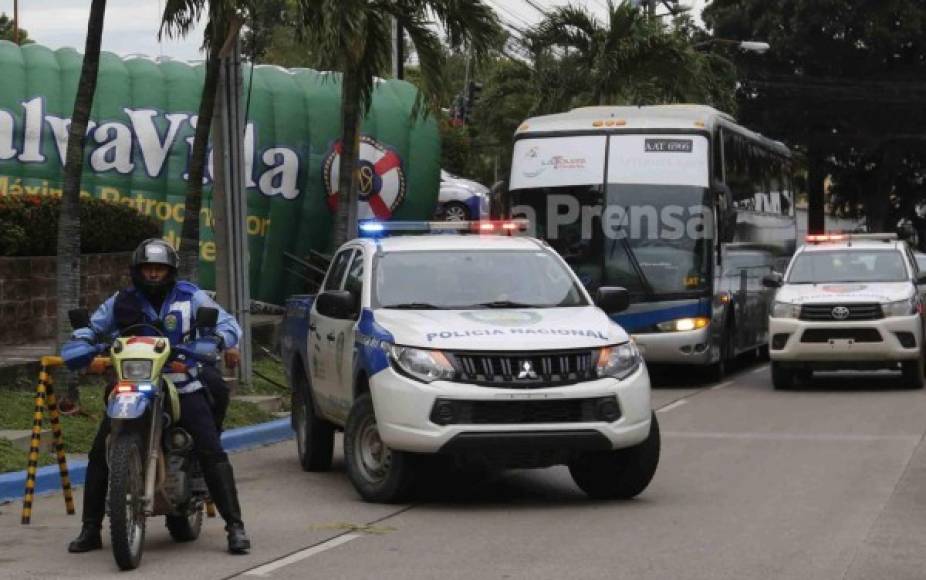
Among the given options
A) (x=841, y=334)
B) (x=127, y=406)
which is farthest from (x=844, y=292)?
(x=127, y=406)

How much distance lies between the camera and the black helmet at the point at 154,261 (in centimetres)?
963

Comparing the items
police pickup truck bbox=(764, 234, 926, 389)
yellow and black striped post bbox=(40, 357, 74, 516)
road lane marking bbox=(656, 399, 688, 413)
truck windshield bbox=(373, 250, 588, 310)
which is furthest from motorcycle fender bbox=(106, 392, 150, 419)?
police pickup truck bbox=(764, 234, 926, 389)

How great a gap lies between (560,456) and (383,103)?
1745 centimetres

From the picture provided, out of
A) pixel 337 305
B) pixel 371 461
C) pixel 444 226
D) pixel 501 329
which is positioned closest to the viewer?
pixel 501 329

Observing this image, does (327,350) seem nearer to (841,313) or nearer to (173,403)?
(173,403)

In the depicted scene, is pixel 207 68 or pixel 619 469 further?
pixel 207 68

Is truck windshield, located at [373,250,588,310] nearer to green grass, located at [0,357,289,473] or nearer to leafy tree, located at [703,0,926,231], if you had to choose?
green grass, located at [0,357,289,473]

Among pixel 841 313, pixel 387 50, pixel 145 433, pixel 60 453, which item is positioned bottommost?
pixel 60 453

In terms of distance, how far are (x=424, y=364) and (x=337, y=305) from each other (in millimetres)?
1275

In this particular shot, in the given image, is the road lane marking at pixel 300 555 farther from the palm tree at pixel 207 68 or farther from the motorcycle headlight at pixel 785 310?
the motorcycle headlight at pixel 785 310

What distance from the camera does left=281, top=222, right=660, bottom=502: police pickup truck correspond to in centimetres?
1127

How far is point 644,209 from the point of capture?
23469 millimetres

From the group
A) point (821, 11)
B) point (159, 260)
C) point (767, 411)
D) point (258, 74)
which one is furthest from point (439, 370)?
point (821, 11)

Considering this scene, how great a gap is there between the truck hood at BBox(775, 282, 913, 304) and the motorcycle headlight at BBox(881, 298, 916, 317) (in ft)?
0.16
